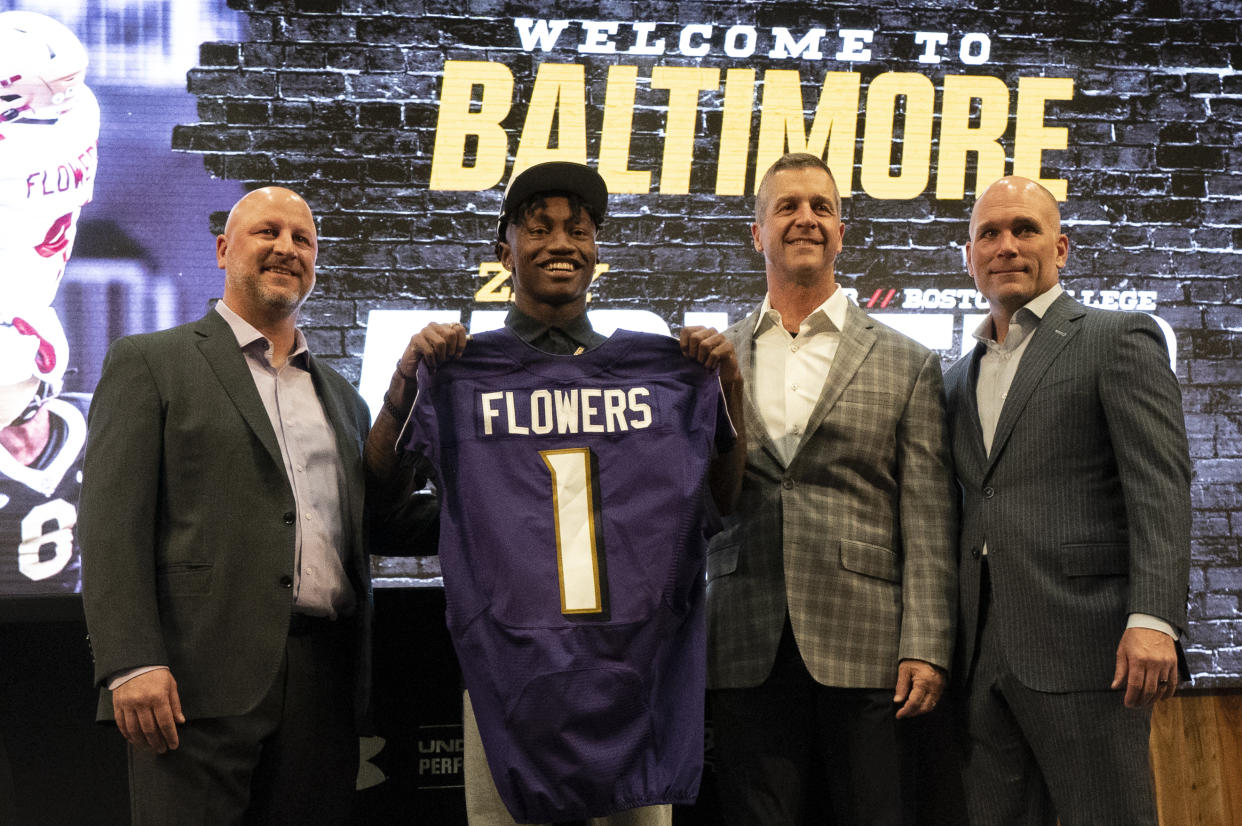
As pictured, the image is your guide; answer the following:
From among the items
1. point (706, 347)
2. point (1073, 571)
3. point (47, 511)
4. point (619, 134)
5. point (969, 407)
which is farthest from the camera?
point (619, 134)

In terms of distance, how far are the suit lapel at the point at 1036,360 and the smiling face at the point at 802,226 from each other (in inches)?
17.2

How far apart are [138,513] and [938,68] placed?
3.10 meters

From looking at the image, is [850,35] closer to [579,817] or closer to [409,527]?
[409,527]

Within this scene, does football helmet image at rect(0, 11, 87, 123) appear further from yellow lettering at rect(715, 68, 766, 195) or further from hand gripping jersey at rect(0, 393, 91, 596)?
yellow lettering at rect(715, 68, 766, 195)

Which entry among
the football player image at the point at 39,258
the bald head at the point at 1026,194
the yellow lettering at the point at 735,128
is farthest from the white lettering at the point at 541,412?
the football player image at the point at 39,258

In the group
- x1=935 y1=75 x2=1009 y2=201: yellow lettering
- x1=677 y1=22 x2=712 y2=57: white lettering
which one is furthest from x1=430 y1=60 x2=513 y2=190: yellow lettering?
x1=935 y1=75 x2=1009 y2=201: yellow lettering

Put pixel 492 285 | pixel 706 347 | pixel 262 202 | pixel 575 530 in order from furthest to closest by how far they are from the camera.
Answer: pixel 492 285 < pixel 262 202 < pixel 706 347 < pixel 575 530

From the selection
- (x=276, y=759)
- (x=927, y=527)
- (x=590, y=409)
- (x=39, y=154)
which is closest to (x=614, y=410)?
(x=590, y=409)

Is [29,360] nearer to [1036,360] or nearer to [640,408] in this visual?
[640,408]

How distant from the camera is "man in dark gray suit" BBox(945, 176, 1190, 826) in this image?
6.49 feet

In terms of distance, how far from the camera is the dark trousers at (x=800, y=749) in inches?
79.0

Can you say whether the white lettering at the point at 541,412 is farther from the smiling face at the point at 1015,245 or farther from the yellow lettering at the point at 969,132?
the yellow lettering at the point at 969,132

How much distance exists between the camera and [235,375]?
199 cm

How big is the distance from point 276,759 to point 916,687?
1.14 m
